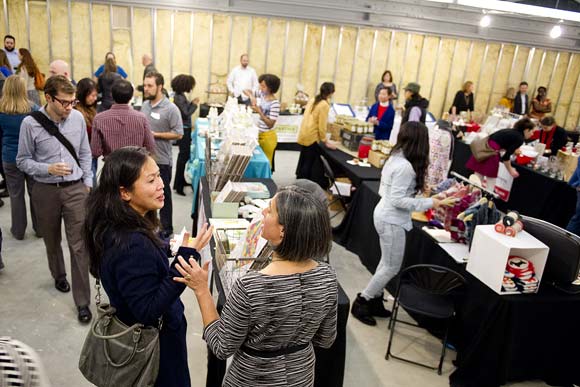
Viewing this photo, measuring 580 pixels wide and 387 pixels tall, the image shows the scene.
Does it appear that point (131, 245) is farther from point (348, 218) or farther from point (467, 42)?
point (467, 42)

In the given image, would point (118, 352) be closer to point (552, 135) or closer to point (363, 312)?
point (363, 312)

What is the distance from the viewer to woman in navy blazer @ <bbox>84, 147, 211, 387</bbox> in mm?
1648

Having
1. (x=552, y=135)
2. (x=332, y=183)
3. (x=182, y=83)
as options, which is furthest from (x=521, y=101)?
(x=182, y=83)

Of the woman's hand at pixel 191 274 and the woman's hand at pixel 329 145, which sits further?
the woman's hand at pixel 329 145

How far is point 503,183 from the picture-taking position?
6312 millimetres

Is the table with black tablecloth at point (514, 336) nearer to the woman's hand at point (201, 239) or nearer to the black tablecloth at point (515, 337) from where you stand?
the black tablecloth at point (515, 337)

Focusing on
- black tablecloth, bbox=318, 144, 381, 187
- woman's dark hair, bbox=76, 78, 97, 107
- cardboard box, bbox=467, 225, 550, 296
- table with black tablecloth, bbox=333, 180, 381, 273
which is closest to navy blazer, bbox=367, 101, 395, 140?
black tablecloth, bbox=318, 144, 381, 187

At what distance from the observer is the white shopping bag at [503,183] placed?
6285 millimetres

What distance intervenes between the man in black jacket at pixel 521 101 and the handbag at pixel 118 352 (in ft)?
39.5

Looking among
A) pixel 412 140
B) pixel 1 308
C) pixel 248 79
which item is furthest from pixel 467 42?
pixel 1 308

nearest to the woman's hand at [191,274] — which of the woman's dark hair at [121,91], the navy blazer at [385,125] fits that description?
the woman's dark hair at [121,91]

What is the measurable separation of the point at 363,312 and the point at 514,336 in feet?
3.78

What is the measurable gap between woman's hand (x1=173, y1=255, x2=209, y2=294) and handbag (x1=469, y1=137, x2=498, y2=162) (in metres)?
4.74

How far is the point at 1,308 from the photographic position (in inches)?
138
